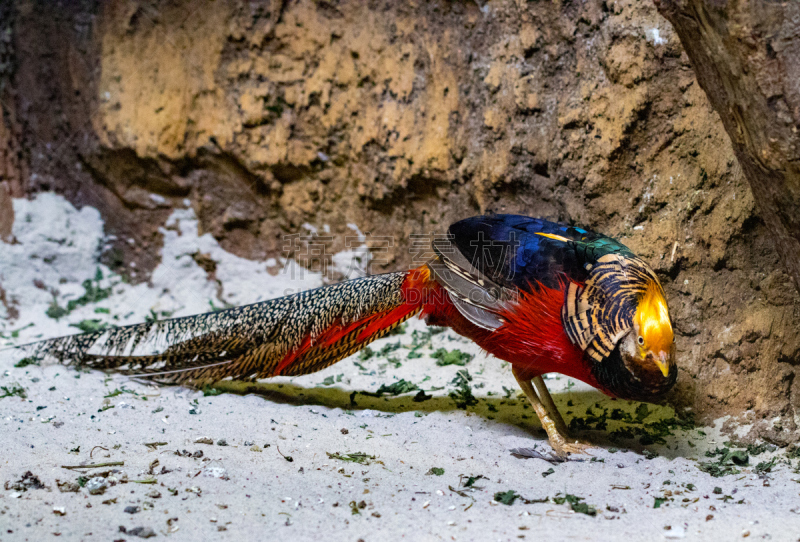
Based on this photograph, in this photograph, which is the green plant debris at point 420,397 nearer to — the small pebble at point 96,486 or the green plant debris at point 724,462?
the green plant debris at point 724,462

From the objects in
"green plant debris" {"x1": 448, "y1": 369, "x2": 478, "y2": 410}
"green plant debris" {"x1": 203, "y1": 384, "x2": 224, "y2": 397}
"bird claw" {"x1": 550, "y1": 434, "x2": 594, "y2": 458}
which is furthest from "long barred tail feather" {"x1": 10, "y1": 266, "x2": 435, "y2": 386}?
"bird claw" {"x1": 550, "y1": 434, "x2": 594, "y2": 458}

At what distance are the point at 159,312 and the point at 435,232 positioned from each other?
7.95 ft

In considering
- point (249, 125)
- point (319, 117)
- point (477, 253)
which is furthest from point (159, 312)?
point (477, 253)

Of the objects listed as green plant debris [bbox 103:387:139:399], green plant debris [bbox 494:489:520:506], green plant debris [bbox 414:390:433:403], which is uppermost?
green plant debris [bbox 494:489:520:506]

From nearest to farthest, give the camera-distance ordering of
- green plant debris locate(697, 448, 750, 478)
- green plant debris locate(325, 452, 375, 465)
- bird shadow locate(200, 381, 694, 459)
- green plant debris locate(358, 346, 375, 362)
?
green plant debris locate(697, 448, 750, 478) → green plant debris locate(325, 452, 375, 465) → bird shadow locate(200, 381, 694, 459) → green plant debris locate(358, 346, 375, 362)

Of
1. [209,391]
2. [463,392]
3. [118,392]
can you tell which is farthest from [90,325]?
[463,392]

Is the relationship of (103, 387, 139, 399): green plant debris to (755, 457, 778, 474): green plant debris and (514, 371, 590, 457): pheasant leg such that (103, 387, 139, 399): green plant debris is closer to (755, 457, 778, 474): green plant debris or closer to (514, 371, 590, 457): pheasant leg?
(514, 371, 590, 457): pheasant leg

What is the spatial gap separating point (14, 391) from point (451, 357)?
2595 millimetres

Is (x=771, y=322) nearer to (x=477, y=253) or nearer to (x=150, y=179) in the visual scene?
(x=477, y=253)

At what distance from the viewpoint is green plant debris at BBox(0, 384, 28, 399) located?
3247 mm

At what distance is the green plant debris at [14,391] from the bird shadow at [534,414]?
101cm

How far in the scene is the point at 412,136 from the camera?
4504 millimetres

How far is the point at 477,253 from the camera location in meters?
3.00

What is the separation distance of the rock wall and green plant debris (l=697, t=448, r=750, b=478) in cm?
26
